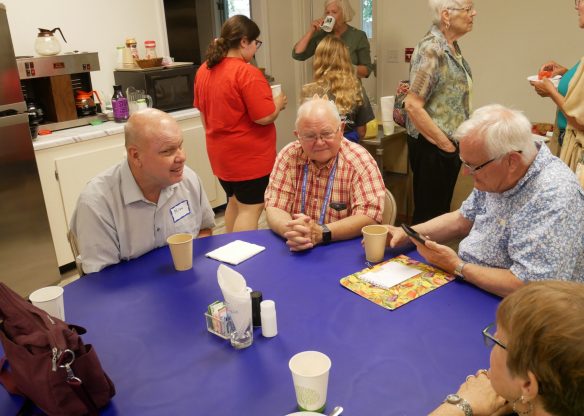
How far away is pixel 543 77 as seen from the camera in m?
3.05

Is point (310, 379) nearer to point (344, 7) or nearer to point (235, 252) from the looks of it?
point (235, 252)

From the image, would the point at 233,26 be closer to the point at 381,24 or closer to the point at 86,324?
the point at 86,324

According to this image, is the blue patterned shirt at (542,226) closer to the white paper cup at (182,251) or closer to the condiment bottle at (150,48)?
the white paper cup at (182,251)

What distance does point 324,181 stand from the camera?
235cm

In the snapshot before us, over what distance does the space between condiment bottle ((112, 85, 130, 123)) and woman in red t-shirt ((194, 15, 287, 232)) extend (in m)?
0.84

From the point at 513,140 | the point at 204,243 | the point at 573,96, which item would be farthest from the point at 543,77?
the point at 204,243

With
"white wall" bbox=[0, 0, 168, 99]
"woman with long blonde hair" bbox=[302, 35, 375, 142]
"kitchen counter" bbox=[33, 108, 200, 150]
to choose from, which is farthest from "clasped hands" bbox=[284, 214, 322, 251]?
"white wall" bbox=[0, 0, 168, 99]

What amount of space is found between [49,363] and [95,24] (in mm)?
Result: 3542

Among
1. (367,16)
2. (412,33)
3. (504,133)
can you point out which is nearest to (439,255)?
(504,133)

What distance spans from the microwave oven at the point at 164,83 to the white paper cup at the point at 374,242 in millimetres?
2723

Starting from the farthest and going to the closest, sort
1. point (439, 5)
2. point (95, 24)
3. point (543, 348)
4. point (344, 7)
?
point (344, 7)
point (95, 24)
point (439, 5)
point (543, 348)

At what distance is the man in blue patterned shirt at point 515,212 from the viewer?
5.19 ft

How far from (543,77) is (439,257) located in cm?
185

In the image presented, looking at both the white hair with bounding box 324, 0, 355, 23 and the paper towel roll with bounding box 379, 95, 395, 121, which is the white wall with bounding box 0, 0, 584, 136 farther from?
the paper towel roll with bounding box 379, 95, 395, 121
